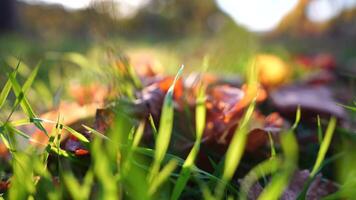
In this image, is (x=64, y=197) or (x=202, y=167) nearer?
(x=64, y=197)

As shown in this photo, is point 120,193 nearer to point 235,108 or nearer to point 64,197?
point 64,197

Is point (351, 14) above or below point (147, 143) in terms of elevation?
above

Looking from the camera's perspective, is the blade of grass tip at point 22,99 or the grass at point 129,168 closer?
the grass at point 129,168

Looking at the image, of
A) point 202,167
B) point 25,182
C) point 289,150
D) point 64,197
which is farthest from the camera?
point 202,167

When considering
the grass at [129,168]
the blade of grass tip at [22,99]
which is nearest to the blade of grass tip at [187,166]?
the grass at [129,168]

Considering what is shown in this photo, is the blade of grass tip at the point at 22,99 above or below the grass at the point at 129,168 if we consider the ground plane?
above

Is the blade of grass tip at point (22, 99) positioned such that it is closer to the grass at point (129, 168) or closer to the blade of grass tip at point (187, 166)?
the grass at point (129, 168)

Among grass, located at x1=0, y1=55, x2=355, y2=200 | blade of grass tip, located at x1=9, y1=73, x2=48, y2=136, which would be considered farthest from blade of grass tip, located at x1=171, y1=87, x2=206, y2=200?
blade of grass tip, located at x1=9, y1=73, x2=48, y2=136

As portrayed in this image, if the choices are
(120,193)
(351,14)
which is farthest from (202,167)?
(351,14)
